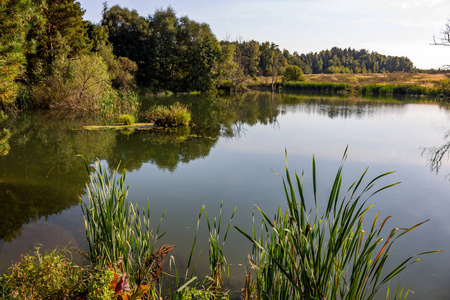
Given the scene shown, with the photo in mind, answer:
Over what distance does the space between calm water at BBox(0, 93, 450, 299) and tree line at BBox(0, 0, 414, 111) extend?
6.24 feet

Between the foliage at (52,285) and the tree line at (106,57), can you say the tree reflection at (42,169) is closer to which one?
the tree line at (106,57)

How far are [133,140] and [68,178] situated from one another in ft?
13.5

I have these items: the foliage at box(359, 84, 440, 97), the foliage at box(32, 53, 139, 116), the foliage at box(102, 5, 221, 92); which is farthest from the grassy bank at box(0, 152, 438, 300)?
the foliage at box(359, 84, 440, 97)

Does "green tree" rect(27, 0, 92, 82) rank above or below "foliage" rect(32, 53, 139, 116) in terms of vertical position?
above

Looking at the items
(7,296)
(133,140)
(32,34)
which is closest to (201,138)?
(133,140)

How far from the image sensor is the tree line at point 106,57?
8.45 meters

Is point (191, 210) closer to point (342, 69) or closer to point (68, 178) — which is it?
point (68, 178)

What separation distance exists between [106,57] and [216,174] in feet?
74.1

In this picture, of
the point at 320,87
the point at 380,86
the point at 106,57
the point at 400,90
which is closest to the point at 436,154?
the point at 106,57

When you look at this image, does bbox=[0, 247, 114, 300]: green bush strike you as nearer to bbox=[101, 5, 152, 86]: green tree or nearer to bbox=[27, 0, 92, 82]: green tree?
bbox=[27, 0, 92, 82]: green tree

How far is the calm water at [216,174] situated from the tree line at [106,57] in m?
1.90

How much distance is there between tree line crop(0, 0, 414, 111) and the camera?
8452 millimetres

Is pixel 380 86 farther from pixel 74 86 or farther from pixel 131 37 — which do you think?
pixel 74 86

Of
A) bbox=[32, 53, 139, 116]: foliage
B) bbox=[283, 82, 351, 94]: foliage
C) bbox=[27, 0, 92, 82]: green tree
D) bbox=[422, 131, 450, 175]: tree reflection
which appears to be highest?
bbox=[27, 0, 92, 82]: green tree
